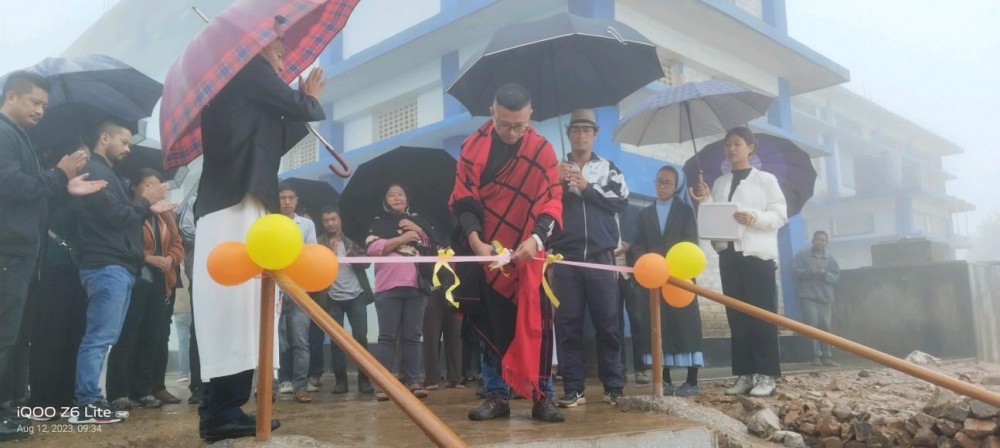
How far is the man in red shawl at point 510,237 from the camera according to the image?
3.42m

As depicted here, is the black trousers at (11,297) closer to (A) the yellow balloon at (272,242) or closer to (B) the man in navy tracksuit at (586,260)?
(A) the yellow balloon at (272,242)

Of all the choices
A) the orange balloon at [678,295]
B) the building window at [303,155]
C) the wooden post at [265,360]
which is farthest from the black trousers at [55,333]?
the building window at [303,155]

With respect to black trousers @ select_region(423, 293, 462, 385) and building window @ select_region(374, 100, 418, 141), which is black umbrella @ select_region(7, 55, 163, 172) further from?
building window @ select_region(374, 100, 418, 141)

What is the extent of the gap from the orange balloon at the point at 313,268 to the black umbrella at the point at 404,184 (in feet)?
9.54

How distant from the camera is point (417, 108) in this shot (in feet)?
35.5

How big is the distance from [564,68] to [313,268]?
3.35 meters

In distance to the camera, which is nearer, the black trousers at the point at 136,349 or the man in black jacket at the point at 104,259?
the man in black jacket at the point at 104,259

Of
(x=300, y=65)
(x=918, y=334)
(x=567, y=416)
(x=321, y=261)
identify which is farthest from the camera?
(x=918, y=334)

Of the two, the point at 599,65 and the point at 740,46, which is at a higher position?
the point at 740,46

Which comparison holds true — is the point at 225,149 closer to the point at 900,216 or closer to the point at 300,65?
the point at 300,65

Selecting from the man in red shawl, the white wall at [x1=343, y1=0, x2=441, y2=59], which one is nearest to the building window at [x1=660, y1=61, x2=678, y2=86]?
the white wall at [x1=343, y1=0, x2=441, y2=59]

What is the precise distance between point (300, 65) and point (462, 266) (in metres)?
1.34

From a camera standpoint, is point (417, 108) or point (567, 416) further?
point (417, 108)

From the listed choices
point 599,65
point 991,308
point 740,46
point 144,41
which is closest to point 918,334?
point 991,308
